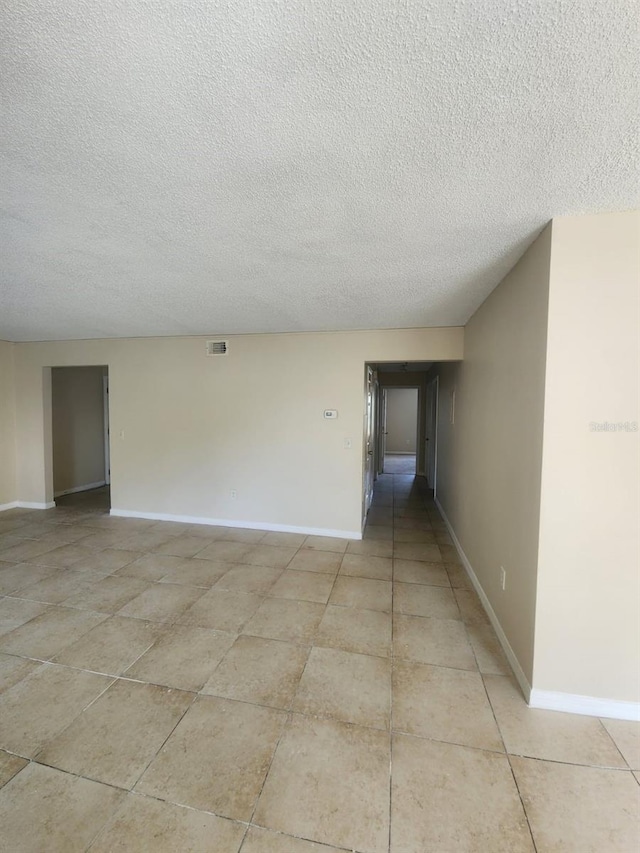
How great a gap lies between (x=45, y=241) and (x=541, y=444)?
9.84 feet

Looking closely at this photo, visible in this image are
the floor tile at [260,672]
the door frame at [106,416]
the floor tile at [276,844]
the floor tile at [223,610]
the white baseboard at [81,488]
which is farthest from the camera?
the door frame at [106,416]

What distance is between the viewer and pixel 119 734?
1625mm

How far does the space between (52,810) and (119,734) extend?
0.33 metres

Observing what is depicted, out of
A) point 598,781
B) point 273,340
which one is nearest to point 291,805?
point 598,781

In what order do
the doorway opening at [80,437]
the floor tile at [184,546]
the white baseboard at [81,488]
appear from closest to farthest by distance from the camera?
the floor tile at [184,546]
the doorway opening at [80,437]
the white baseboard at [81,488]

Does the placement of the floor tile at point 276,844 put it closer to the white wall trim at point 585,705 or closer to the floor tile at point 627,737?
the white wall trim at point 585,705

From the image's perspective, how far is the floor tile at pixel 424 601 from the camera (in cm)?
264

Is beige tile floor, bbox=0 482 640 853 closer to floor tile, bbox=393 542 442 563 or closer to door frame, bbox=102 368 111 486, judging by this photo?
floor tile, bbox=393 542 442 563

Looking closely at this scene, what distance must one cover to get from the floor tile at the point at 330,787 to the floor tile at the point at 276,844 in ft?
0.06

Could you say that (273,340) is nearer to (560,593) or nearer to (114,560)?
(114,560)

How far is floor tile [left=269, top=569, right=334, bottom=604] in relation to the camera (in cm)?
285

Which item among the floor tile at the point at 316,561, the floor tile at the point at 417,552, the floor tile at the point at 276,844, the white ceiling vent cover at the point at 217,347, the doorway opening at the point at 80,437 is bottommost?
the floor tile at the point at 417,552

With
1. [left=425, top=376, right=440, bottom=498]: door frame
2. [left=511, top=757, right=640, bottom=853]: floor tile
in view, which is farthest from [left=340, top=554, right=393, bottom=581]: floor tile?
[left=425, top=376, right=440, bottom=498]: door frame

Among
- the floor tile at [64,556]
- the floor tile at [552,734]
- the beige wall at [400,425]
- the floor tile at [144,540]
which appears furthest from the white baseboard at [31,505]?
the beige wall at [400,425]
